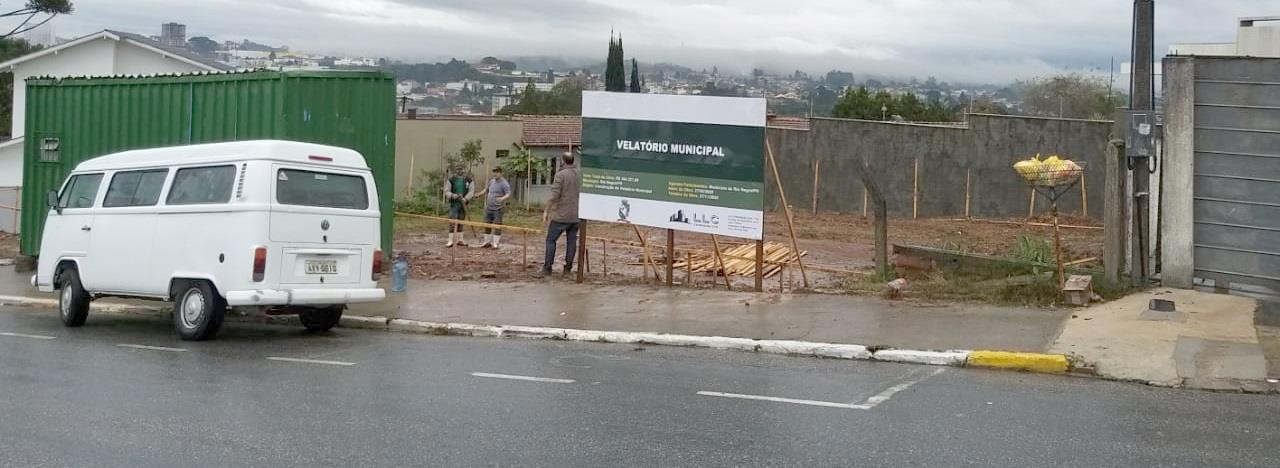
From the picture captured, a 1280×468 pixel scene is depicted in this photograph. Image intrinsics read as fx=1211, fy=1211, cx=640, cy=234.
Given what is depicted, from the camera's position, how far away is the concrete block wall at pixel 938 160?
1352 inches

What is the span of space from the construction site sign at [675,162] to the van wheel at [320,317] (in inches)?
145

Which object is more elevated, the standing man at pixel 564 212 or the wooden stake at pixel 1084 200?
the wooden stake at pixel 1084 200

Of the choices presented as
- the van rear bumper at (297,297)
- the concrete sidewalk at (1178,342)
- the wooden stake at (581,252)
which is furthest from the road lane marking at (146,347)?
the concrete sidewalk at (1178,342)

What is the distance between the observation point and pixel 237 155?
1192 centimetres

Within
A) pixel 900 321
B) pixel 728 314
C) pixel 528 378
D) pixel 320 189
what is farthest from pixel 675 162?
pixel 528 378

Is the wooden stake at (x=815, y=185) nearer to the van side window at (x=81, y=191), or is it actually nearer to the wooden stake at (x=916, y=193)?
the wooden stake at (x=916, y=193)

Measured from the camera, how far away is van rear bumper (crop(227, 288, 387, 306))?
11516 mm

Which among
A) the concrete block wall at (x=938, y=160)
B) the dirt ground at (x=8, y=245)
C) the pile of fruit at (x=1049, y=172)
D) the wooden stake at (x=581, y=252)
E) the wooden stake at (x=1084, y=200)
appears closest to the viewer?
the pile of fruit at (x=1049, y=172)

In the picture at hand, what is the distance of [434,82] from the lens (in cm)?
5272

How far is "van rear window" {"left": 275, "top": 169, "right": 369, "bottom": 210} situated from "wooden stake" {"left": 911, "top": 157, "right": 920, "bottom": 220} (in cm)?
2538

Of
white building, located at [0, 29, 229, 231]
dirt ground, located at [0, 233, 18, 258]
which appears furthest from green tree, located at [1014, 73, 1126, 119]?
dirt ground, located at [0, 233, 18, 258]

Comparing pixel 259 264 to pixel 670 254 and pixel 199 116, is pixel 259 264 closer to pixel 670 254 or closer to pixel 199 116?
pixel 670 254

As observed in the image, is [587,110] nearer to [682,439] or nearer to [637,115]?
[637,115]

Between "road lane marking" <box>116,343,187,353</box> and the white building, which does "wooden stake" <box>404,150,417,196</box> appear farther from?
"road lane marking" <box>116,343,187,353</box>
